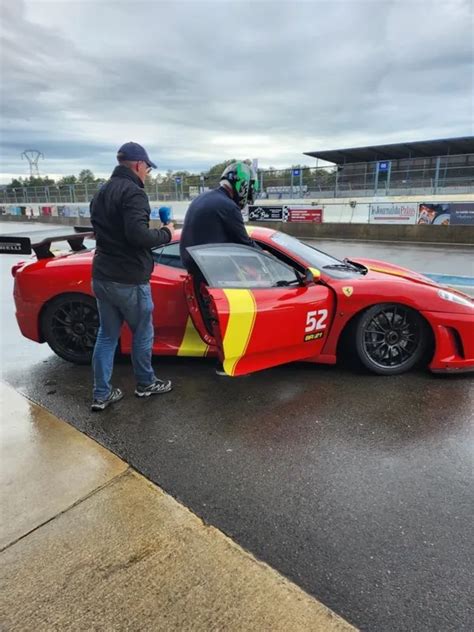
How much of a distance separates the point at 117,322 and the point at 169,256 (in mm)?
1072

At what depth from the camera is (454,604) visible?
1.68m

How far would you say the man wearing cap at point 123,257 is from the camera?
279 cm

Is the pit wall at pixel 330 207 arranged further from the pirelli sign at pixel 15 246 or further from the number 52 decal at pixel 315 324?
the pirelli sign at pixel 15 246

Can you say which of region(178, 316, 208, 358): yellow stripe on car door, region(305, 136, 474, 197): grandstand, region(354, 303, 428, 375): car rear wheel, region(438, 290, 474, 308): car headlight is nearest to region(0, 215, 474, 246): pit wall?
region(305, 136, 474, 197): grandstand

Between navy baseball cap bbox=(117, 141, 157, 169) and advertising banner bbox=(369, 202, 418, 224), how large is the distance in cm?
1490

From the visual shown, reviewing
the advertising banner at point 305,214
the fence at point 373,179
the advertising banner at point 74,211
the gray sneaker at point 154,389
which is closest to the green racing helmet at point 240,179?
the gray sneaker at point 154,389

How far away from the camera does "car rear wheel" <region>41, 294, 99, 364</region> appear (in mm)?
4031

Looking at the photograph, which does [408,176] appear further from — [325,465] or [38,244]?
[325,465]

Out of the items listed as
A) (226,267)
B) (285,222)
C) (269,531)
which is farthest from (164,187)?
(269,531)

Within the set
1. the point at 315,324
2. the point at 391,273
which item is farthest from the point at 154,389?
the point at 391,273

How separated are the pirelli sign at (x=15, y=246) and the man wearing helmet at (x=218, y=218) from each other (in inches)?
51.4

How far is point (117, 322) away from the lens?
3.15 meters

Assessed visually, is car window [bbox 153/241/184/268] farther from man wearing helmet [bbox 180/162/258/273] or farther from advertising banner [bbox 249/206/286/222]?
advertising banner [bbox 249/206/286/222]

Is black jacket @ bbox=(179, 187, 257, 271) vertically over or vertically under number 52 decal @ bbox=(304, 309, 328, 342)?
over
